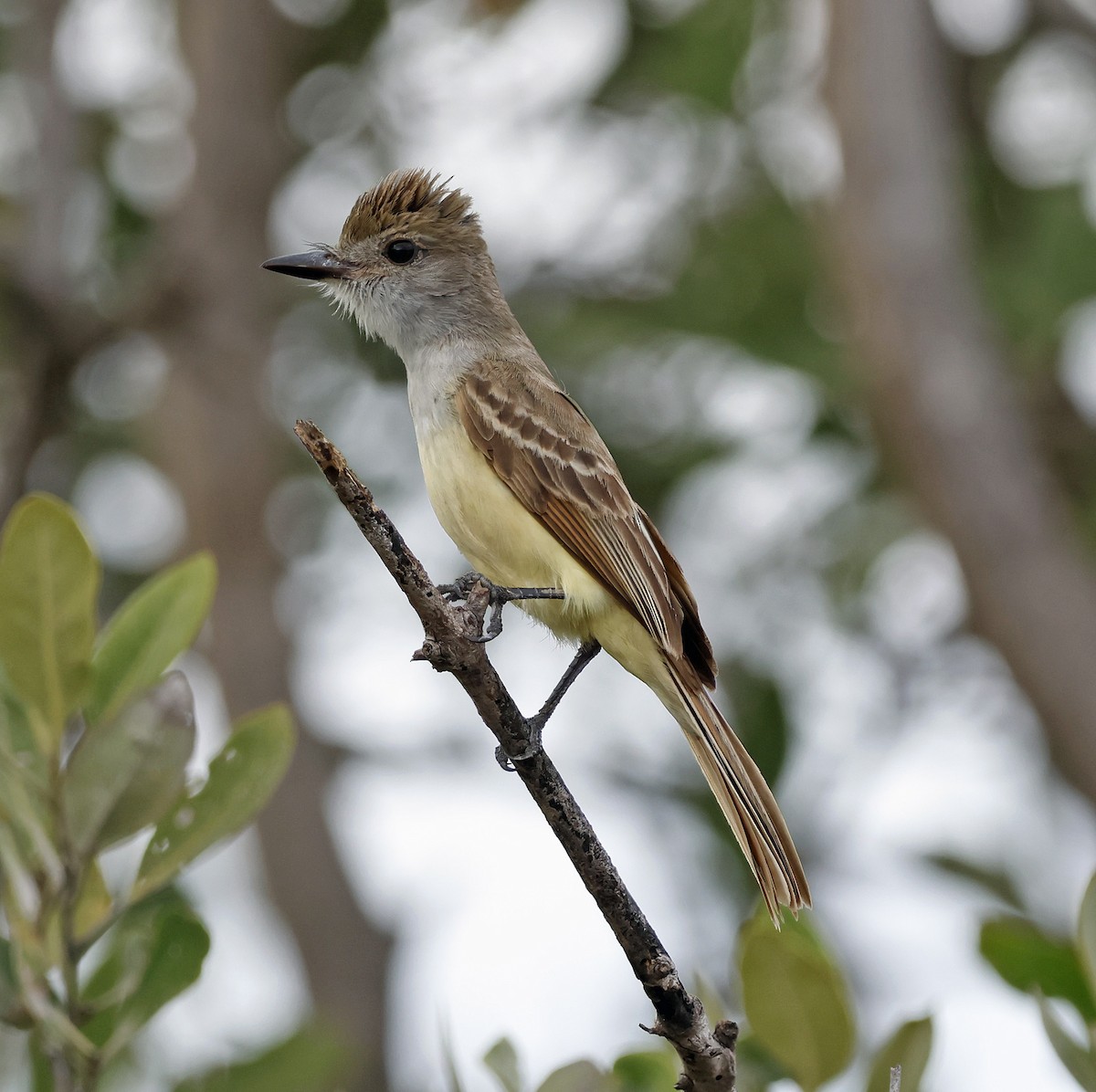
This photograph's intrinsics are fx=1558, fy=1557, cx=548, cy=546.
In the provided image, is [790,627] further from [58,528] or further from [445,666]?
[58,528]

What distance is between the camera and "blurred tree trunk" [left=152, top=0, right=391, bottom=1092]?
716 centimetres

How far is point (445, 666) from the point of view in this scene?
289 centimetres

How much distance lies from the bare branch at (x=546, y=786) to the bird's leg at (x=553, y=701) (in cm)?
2

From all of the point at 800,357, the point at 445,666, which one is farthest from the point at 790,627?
the point at 445,666

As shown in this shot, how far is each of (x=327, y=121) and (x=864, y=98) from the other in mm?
3113

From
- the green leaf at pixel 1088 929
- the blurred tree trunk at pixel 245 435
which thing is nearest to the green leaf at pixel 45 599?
the green leaf at pixel 1088 929

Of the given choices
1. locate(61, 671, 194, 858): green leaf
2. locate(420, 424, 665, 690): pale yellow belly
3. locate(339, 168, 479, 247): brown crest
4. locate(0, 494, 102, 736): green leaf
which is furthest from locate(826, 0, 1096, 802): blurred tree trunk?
locate(0, 494, 102, 736): green leaf

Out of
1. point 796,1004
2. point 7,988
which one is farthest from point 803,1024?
point 7,988

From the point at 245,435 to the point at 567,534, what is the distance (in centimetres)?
399

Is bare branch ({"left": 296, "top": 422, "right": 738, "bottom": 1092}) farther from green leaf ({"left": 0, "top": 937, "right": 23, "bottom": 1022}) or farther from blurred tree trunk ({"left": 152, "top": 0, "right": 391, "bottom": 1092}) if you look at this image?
blurred tree trunk ({"left": 152, "top": 0, "right": 391, "bottom": 1092})

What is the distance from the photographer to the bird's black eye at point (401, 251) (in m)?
5.15

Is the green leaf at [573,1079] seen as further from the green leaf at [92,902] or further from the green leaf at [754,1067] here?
the green leaf at [92,902]

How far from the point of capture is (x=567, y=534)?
4062mm

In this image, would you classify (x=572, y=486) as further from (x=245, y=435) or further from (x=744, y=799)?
(x=245, y=435)
